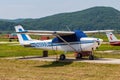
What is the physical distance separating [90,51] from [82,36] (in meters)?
1.47

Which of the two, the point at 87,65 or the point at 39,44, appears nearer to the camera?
the point at 87,65

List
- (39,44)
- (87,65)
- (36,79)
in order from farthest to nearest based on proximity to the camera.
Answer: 1. (39,44)
2. (87,65)
3. (36,79)

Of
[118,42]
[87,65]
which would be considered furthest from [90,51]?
[118,42]

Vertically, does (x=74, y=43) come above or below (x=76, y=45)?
above

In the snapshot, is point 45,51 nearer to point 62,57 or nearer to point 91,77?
point 62,57

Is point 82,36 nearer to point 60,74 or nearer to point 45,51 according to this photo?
point 45,51

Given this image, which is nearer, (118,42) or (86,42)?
(86,42)

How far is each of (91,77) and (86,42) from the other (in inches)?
400

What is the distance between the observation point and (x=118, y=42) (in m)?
42.9

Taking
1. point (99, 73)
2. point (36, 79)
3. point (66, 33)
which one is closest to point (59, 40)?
point (66, 33)

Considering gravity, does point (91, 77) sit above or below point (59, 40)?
below

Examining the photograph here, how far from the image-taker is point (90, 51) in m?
27.1

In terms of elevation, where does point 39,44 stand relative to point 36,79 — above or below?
above

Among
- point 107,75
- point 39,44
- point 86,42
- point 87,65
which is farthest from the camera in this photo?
point 39,44
